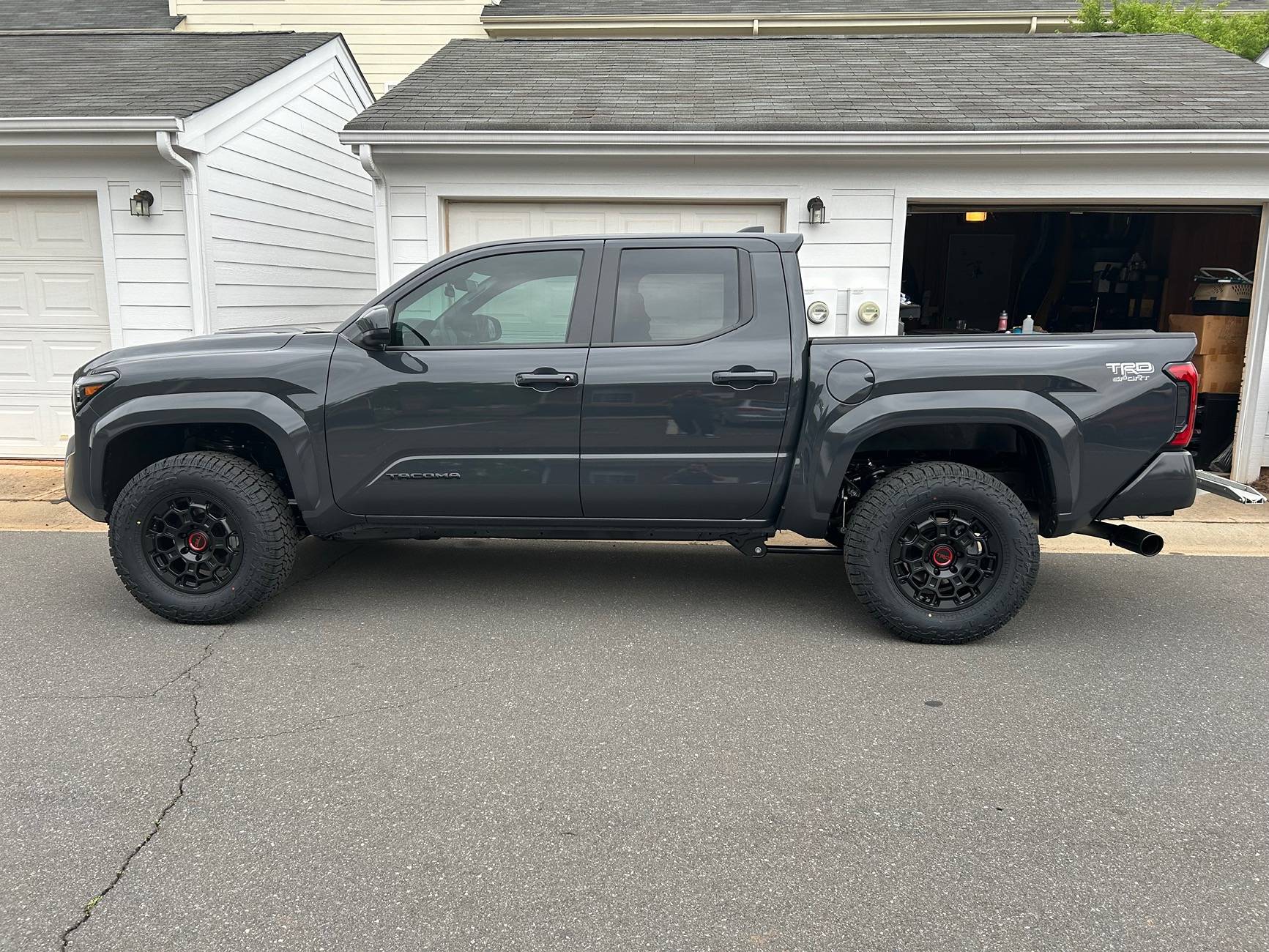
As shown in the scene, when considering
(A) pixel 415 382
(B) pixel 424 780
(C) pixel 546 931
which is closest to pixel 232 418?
(A) pixel 415 382

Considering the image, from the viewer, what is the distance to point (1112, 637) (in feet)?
15.3

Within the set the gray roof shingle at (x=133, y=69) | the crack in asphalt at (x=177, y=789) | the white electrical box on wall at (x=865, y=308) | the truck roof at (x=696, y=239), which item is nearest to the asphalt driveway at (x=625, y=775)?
the crack in asphalt at (x=177, y=789)

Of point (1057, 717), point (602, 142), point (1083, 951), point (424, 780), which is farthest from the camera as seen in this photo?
point (602, 142)

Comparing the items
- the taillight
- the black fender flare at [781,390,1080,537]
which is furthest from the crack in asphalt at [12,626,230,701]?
the taillight

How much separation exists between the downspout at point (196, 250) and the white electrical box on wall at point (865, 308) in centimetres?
576

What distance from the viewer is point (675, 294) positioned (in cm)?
466

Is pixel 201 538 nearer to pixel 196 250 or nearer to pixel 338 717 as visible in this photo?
pixel 338 717

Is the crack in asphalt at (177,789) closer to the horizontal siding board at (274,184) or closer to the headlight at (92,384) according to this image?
the headlight at (92,384)

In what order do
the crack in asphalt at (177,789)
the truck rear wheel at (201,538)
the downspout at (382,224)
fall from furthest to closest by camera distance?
the downspout at (382,224), the truck rear wheel at (201,538), the crack in asphalt at (177,789)

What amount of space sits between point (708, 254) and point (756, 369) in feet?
2.21

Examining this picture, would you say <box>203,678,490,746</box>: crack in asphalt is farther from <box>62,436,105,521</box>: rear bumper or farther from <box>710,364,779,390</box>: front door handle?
<box>62,436,105,521</box>: rear bumper

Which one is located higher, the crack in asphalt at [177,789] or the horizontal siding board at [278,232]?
the horizontal siding board at [278,232]

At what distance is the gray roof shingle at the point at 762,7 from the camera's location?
1455cm

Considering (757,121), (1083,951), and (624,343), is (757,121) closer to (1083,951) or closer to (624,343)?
(624,343)
